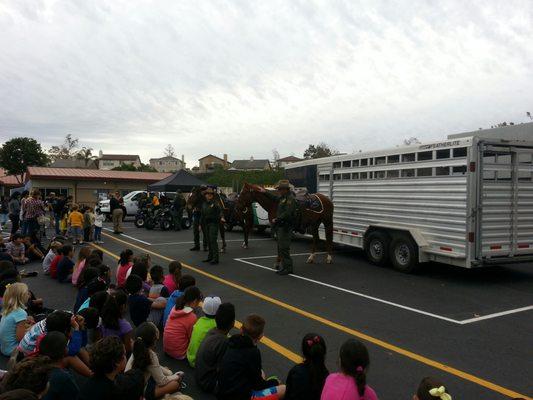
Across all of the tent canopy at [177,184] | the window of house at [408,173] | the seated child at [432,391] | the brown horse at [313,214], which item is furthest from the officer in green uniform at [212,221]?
the tent canopy at [177,184]

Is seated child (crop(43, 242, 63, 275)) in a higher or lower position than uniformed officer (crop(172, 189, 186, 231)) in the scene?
lower

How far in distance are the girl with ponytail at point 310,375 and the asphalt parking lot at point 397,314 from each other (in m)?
1.16

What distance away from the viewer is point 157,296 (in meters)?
6.05

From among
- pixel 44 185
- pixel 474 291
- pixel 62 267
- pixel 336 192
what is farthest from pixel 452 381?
pixel 44 185

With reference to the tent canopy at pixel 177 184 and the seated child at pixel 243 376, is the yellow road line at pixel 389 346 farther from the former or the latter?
the tent canopy at pixel 177 184

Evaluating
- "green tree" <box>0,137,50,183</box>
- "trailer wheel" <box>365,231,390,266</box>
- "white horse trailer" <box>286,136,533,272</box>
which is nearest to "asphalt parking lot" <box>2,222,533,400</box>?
"trailer wheel" <box>365,231,390,266</box>

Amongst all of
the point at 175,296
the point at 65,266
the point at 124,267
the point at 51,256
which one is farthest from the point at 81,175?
the point at 175,296

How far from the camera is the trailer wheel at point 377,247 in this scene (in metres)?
10.3

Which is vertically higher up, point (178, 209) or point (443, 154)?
point (443, 154)

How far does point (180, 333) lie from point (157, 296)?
1.25 metres

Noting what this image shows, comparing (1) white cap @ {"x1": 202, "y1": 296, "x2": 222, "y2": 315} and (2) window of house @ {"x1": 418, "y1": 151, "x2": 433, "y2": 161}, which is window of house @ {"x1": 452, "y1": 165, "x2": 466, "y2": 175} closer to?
(2) window of house @ {"x1": 418, "y1": 151, "x2": 433, "y2": 161}

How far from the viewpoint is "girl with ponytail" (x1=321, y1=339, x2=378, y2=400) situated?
3.04 m

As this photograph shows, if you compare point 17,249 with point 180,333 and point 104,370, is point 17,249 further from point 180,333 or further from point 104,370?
point 104,370

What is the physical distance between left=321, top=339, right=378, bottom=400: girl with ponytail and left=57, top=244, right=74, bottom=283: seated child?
7.28 m
